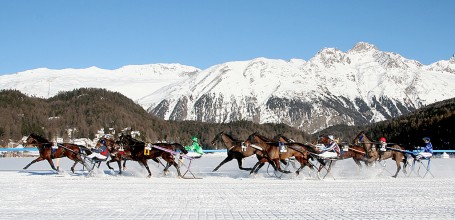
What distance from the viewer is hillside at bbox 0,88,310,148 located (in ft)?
457

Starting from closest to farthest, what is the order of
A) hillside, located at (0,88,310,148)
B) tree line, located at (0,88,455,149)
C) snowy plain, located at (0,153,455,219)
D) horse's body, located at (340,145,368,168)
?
snowy plain, located at (0,153,455,219)
horse's body, located at (340,145,368,168)
tree line, located at (0,88,455,149)
hillside, located at (0,88,310,148)

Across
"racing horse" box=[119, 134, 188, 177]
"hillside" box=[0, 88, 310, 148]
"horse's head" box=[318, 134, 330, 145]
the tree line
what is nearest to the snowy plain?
"racing horse" box=[119, 134, 188, 177]

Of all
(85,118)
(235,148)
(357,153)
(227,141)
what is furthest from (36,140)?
(85,118)

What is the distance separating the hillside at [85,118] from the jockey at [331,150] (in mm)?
110670

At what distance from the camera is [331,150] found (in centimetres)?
2228

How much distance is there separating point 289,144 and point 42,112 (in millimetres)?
143328

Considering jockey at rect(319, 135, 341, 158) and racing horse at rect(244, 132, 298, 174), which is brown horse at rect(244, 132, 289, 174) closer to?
racing horse at rect(244, 132, 298, 174)

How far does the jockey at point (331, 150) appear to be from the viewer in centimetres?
2192

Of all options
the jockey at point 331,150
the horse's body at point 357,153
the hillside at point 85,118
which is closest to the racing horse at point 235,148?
the jockey at point 331,150

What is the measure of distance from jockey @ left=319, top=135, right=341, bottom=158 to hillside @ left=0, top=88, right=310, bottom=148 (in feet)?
363

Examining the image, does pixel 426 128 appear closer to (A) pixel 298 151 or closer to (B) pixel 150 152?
(A) pixel 298 151

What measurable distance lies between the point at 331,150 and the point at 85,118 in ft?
468

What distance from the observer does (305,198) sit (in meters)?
13.9

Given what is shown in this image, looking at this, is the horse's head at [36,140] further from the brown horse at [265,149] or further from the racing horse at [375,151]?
the racing horse at [375,151]
